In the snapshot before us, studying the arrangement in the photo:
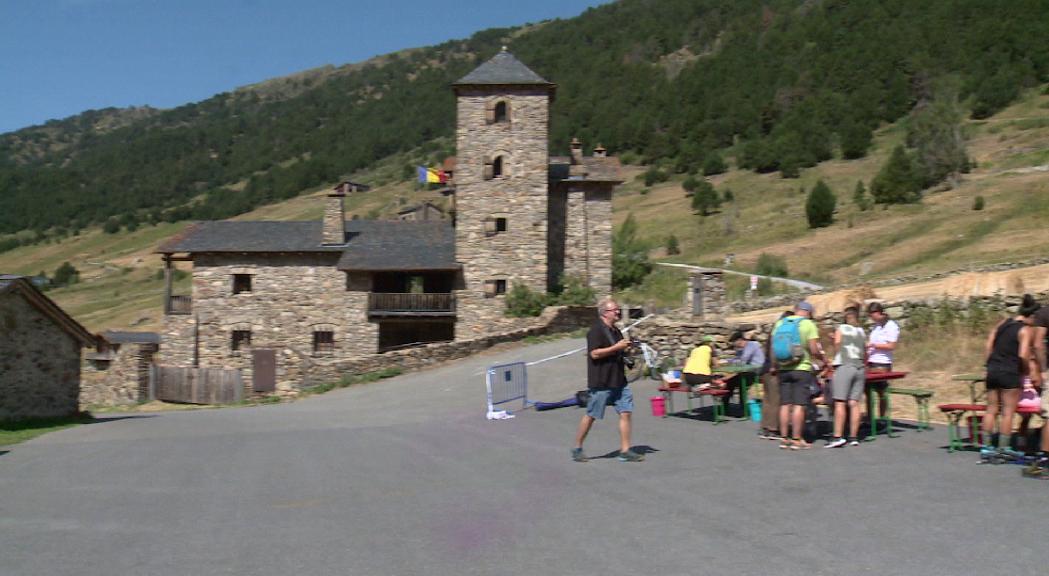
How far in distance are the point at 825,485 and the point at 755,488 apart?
0.66 metres

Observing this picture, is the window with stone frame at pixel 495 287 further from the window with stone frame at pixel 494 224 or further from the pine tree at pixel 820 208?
the pine tree at pixel 820 208

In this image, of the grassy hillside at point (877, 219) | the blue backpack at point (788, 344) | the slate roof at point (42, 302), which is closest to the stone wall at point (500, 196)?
the grassy hillside at point (877, 219)

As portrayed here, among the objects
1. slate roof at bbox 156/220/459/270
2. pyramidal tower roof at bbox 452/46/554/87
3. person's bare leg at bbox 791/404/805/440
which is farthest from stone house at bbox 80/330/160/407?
person's bare leg at bbox 791/404/805/440

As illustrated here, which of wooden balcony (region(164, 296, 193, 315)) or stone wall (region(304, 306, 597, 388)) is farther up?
wooden balcony (region(164, 296, 193, 315))

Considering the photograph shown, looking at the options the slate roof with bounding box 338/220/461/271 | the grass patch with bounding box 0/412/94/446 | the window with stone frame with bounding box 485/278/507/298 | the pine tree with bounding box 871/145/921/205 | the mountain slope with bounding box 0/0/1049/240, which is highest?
the mountain slope with bounding box 0/0/1049/240

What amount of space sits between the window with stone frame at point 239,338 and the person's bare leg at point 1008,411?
3494 centimetres

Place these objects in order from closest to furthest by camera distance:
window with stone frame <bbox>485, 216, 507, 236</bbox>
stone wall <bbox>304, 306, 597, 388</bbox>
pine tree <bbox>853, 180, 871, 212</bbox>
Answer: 1. stone wall <bbox>304, 306, 597, 388</bbox>
2. window with stone frame <bbox>485, 216, 507, 236</bbox>
3. pine tree <bbox>853, 180, 871, 212</bbox>

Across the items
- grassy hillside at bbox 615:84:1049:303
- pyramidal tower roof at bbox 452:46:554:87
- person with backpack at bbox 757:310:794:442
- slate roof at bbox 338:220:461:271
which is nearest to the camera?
person with backpack at bbox 757:310:794:442

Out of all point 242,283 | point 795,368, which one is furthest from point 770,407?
point 242,283

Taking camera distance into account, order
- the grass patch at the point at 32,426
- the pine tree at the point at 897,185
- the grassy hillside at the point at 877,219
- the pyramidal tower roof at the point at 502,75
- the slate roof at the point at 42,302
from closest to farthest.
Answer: the grass patch at the point at 32,426 → the slate roof at the point at 42,302 → the pyramidal tower roof at the point at 502,75 → the grassy hillside at the point at 877,219 → the pine tree at the point at 897,185

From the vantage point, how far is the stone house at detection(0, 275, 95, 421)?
19922mm

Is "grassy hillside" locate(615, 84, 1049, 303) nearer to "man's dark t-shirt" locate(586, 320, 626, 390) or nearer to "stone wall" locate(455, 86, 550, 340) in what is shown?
"stone wall" locate(455, 86, 550, 340)

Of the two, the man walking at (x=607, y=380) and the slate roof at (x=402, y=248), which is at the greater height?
the slate roof at (x=402, y=248)

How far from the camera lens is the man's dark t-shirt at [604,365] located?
10531 millimetres
